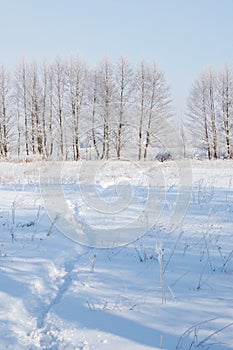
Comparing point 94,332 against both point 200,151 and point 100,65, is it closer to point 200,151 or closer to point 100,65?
point 100,65

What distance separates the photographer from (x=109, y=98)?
3100 cm

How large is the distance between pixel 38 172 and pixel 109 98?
17.2m

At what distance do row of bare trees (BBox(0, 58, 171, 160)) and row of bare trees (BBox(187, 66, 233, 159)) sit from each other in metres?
3.84

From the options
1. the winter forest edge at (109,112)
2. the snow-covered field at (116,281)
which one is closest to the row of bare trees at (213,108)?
the winter forest edge at (109,112)

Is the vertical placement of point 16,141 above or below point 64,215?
above

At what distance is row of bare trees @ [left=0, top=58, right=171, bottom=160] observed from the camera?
102 feet

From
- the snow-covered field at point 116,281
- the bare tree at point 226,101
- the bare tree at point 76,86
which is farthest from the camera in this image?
the bare tree at point 226,101

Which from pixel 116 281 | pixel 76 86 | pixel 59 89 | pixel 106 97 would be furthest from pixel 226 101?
pixel 116 281

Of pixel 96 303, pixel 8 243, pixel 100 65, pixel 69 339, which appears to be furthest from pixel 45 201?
pixel 100 65

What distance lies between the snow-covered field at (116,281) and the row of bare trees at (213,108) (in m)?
28.9

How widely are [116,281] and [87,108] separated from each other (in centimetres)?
3092

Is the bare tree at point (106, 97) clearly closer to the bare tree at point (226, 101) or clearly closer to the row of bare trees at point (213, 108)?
the row of bare trees at point (213, 108)

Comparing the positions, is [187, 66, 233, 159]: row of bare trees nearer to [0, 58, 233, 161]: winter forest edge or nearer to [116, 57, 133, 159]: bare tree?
[0, 58, 233, 161]: winter forest edge

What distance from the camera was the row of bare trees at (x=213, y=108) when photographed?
33.5 metres
